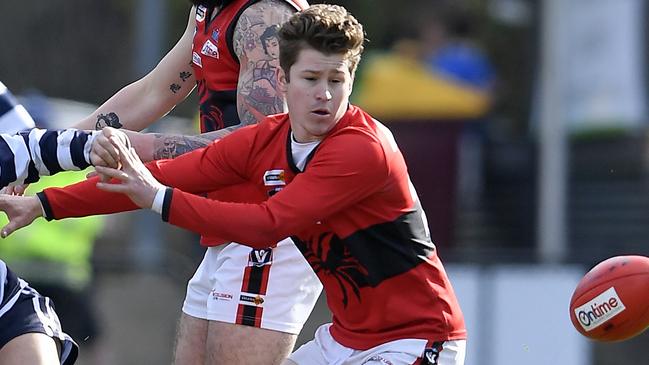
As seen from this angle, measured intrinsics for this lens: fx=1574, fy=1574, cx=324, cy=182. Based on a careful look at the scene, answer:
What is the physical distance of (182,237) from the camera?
1245 cm

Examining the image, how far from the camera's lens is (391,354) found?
5227 mm

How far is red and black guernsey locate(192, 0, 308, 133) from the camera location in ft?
18.5

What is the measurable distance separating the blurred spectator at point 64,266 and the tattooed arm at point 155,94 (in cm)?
388

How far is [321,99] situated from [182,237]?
24.7 ft

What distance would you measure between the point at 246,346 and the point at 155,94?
1.13 m

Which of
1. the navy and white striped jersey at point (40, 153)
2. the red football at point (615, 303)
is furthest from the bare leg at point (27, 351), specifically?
the red football at point (615, 303)

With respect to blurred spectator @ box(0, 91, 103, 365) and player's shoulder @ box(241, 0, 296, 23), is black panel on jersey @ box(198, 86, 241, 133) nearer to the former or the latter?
player's shoulder @ box(241, 0, 296, 23)

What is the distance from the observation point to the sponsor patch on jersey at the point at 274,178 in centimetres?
527

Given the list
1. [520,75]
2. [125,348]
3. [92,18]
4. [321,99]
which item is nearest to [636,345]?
[125,348]

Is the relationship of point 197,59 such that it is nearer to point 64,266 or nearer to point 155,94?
point 155,94

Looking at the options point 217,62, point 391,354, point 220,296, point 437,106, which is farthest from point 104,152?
point 437,106

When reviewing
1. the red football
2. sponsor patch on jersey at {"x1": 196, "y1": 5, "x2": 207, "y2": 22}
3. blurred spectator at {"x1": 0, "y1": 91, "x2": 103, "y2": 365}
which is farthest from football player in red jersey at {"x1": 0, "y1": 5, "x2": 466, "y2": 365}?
blurred spectator at {"x1": 0, "y1": 91, "x2": 103, "y2": 365}

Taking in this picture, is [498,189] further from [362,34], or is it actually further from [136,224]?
[362,34]

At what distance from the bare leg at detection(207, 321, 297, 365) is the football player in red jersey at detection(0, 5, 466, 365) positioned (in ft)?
0.83
